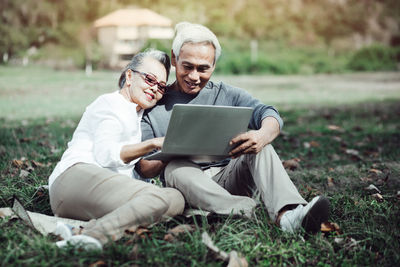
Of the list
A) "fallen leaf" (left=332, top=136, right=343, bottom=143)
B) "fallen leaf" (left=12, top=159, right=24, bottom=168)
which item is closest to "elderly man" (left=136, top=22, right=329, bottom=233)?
"fallen leaf" (left=12, top=159, right=24, bottom=168)

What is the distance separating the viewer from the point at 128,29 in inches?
1189

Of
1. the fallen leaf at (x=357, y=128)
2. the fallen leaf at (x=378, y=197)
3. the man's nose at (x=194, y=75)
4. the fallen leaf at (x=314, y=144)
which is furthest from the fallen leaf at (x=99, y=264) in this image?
the fallen leaf at (x=357, y=128)

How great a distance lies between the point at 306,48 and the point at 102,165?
104ft

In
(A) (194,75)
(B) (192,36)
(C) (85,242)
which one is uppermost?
(B) (192,36)

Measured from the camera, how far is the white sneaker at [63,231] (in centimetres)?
240

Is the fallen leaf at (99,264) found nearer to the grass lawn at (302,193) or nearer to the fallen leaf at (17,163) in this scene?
the grass lawn at (302,193)

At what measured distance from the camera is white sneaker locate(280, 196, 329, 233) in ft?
8.34

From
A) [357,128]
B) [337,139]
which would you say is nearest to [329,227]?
[337,139]

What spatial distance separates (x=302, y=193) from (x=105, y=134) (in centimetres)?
170

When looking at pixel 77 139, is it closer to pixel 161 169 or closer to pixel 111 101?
pixel 111 101

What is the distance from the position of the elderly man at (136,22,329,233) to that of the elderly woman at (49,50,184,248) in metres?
0.17

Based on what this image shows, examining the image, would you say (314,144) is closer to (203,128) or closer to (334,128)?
(334,128)

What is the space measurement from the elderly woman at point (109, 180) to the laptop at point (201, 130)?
12 cm

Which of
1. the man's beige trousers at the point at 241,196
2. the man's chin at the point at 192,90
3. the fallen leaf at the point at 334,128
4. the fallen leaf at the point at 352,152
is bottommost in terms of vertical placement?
the fallen leaf at the point at 334,128
